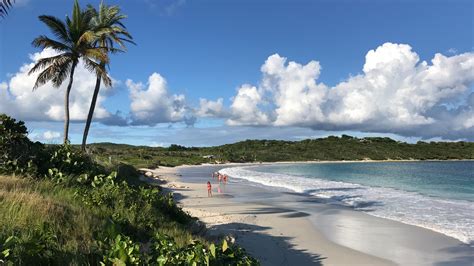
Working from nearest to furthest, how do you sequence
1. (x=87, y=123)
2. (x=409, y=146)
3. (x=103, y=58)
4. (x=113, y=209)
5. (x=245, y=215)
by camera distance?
1. (x=113, y=209)
2. (x=245, y=215)
3. (x=103, y=58)
4. (x=87, y=123)
5. (x=409, y=146)

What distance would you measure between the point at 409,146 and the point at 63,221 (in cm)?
17071

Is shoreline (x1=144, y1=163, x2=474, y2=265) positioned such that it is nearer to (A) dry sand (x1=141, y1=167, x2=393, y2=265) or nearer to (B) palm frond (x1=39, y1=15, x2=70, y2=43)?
(A) dry sand (x1=141, y1=167, x2=393, y2=265)

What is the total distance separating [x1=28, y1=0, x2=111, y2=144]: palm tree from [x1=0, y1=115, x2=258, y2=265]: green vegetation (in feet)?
23.1

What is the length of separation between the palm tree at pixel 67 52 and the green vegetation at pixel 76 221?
23.1 ft

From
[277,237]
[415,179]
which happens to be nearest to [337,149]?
[415,179]

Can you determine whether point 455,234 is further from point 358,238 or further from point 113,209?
point 113,209

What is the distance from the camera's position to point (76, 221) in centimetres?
622

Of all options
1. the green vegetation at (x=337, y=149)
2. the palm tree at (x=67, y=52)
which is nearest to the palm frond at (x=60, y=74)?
the palm tree at (x=67, y=52)

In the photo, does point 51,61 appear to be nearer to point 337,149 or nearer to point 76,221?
point 76,221

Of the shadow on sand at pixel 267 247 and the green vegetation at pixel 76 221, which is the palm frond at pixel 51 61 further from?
the shadow on sand at pixel 267 247

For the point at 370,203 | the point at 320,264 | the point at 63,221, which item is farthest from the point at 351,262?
the point at 370,203

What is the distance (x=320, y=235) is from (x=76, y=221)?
29.0 ft

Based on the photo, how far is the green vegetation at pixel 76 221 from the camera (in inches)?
180

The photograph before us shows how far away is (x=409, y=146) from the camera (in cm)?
16112
